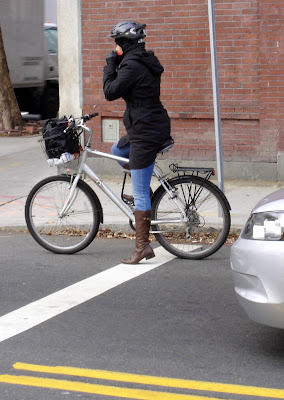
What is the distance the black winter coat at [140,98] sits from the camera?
7.18 meters

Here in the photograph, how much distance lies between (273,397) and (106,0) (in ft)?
28.0

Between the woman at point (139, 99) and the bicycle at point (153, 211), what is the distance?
18cm

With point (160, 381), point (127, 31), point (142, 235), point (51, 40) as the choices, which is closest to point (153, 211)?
point (142, 235)

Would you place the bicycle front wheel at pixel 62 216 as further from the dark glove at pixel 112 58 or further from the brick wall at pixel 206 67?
the brick wall at pixel 206 67

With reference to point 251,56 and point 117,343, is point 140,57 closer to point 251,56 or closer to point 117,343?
point 117,343

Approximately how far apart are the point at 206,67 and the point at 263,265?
23.7 feet

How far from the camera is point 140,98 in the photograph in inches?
286

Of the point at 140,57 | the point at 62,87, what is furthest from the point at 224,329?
the point at 62,87

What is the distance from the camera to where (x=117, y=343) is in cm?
533

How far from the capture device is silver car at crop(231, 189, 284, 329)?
4.72 m

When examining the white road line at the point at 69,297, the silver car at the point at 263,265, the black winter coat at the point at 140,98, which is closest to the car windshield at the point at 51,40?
the white road line at the point at 69,297

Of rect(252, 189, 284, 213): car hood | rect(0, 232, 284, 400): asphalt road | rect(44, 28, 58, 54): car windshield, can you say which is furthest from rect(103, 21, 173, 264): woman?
rect(44, 28, 58, 54): car windshield

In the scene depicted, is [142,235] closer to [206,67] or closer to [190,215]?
[190,215]

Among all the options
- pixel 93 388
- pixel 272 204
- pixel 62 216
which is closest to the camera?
pixel 93 388
